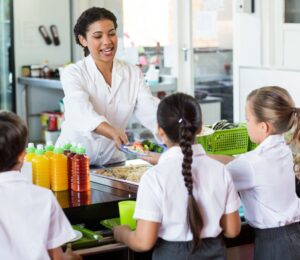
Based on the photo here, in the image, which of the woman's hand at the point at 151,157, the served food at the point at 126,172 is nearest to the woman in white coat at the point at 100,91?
the served food at the point at 126,172

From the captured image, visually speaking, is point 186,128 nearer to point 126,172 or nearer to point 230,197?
point 230,197

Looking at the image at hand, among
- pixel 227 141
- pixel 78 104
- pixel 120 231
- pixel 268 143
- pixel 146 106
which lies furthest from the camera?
pixel 146 106

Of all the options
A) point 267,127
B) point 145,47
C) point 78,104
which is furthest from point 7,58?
point 267,127

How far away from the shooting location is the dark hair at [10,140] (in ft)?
6.25

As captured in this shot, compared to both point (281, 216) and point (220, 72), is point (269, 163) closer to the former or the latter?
point (281, 216)

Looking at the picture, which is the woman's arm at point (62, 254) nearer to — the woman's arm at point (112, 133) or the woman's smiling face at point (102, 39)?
the woman's arm at point (112, 133)

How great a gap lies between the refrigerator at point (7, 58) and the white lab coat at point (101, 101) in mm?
2798

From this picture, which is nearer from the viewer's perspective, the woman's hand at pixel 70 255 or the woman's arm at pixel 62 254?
the woman's arm at pixel 62 254

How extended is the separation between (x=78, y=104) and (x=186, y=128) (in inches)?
43.8

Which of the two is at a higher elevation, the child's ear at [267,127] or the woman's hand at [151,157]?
the child's ear at [267,127]

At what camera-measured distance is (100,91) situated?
3291 mm

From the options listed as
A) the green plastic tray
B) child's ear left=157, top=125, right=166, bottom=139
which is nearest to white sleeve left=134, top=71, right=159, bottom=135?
the green plastic tray

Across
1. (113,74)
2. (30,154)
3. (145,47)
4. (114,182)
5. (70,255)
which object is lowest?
(70,255)

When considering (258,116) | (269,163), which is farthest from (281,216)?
(258,116)
